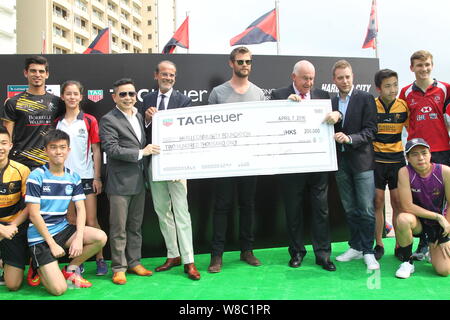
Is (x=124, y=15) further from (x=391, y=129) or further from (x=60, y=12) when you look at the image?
(x=391, y=129)

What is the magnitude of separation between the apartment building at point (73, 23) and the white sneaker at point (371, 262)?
29.5 metres

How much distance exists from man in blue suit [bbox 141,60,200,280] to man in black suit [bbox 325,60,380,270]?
171 centimetres

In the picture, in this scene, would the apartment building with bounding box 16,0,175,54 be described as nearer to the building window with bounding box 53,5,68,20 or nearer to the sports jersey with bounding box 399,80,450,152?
the building window with bounding box 53,5,68,20

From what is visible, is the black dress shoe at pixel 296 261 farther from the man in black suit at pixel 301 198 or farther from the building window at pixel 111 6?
the building window at pixel 111 6

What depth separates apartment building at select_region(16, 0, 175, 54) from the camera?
112 ft

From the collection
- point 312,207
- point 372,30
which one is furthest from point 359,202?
point 372,30

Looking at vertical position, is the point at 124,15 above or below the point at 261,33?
above

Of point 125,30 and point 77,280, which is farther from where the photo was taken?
point 125,30

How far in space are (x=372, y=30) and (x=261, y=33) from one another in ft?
15.6

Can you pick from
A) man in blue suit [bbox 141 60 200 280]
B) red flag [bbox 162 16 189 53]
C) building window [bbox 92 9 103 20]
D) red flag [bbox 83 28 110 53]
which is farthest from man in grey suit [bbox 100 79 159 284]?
building window [bbox 92 9 103 20]

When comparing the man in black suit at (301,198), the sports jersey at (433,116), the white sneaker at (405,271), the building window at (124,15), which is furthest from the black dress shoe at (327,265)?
the building window at (124,15)

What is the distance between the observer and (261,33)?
793 cm

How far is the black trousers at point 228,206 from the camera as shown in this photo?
3.43m

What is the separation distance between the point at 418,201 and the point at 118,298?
10.2ft
